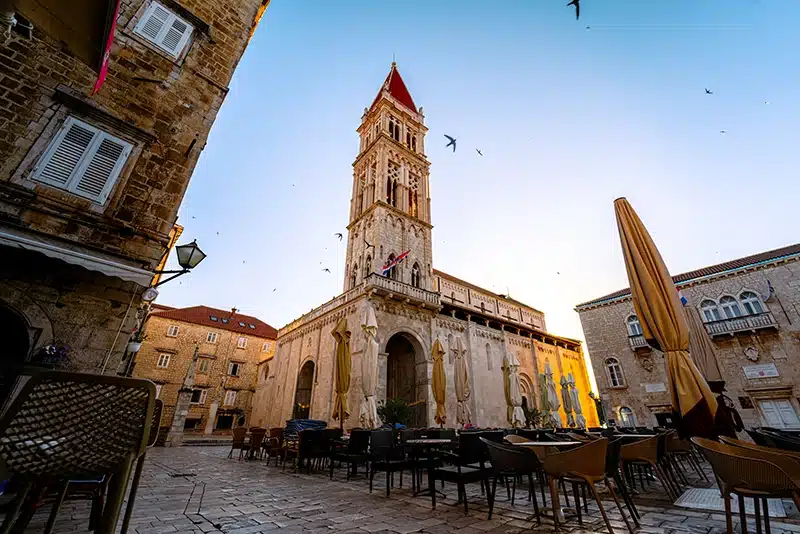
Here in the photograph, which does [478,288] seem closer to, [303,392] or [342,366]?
[303,392]

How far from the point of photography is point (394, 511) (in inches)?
163

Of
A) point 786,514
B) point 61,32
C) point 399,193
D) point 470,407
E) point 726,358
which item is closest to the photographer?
point 61,32

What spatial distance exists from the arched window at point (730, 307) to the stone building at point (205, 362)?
28.0 m

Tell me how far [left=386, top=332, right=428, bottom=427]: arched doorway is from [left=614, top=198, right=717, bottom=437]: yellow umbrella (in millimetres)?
12003

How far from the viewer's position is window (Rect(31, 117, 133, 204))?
5.04 meters

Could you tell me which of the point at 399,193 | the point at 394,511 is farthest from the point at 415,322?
the point at 394,511

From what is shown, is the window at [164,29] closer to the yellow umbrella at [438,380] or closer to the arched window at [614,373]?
the yellow umbrella at [438,380]

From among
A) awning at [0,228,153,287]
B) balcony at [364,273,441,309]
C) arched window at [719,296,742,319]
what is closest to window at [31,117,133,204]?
awning at [0,228,153,287]

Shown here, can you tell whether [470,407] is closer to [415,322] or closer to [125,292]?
[415,322]

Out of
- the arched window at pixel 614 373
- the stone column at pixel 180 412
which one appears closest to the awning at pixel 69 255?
the stone column at pixel 180 412

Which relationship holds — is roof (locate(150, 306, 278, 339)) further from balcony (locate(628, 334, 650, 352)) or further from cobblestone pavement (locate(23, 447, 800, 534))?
balcony (locate(628, 334, 650, 352))

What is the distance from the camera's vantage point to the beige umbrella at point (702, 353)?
6430 millimetres

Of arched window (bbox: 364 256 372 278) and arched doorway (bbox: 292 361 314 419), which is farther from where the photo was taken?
arched window (bbox: 364 256 372 278)

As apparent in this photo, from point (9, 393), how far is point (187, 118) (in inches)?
216
